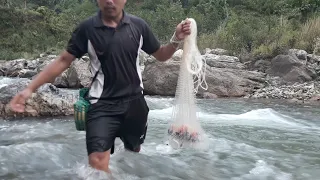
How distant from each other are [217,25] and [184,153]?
933 inches

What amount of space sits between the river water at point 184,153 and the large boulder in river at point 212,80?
13.2 ft

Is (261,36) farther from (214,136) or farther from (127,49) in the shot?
(127,49)

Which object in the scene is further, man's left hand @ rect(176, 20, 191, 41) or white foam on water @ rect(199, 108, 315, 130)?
white foam on water @ rect(199, 108, 315, 130)

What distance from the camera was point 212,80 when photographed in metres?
12.6

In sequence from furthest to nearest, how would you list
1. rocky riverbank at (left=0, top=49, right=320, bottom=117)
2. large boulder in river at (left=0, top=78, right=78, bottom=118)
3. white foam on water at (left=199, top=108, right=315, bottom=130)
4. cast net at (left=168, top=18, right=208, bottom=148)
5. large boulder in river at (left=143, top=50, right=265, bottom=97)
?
large boulder in river at (left=143, top=50, right=265, bottom=97) → rocky riverbank at (left=0, top=49, right=320, bottom=117) → large boulder in river at (left=0, top=78, right=78, bottom=118) → white foam on water at (left=199, top=108, right=315, bottom=130) → cast net at (left=168, top=18, right=208, bottom=148)

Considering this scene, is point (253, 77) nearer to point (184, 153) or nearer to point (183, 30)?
point (184, 153)

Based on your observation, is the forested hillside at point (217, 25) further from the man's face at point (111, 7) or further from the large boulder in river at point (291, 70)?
the man's face at point (111, 7)

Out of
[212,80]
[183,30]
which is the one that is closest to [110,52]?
[183,30]

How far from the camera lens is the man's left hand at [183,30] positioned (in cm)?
351

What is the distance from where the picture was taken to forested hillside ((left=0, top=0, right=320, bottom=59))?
1554 cm

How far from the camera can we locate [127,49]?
3.23 m

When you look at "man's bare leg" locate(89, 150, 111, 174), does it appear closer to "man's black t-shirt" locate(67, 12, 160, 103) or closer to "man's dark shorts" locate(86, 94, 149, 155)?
"man's dark shorts" locate(86, 94, 149, 155)

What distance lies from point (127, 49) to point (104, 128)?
0.62 m

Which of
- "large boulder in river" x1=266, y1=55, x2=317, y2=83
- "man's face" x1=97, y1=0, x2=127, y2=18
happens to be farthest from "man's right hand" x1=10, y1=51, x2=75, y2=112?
"large boulder in river" x1=266, y1=55, x2=317, y2=83
